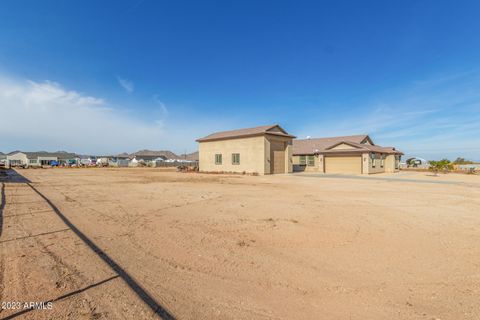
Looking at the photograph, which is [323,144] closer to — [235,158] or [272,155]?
[272,155]

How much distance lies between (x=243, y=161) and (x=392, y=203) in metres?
19.5

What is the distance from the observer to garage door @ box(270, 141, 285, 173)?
27.4 m

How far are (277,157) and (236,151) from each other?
499cm

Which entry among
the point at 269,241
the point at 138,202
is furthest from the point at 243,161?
the point at 269,241

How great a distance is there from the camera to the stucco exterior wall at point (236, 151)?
2639 centimetres

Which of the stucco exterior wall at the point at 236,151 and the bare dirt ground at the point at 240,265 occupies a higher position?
the stucco exterior wall at the point at 236,151

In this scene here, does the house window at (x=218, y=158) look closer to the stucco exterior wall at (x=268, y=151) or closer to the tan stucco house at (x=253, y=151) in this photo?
the tan stucco house at (x=253, y=151)

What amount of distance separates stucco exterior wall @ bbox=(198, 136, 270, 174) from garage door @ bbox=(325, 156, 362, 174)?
9.67m

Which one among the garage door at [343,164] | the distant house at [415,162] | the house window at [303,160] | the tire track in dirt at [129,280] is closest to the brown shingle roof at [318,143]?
the house window at [303,160]

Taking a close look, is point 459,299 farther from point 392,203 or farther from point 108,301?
point 392,203

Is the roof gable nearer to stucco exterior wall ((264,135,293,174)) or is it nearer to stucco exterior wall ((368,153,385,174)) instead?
stucco exterior wall ((368,153,385,174))

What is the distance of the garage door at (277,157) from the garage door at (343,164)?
6155mm

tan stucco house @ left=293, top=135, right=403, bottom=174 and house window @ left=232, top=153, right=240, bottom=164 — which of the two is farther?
house window @ left=232, top=153, right=240, bottom=164

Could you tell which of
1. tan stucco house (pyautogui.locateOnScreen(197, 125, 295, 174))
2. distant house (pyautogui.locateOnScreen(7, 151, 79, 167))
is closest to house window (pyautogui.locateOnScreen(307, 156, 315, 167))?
tan stucco house (pyautogui.locateOnScreen(197, 125, 295, 174))
